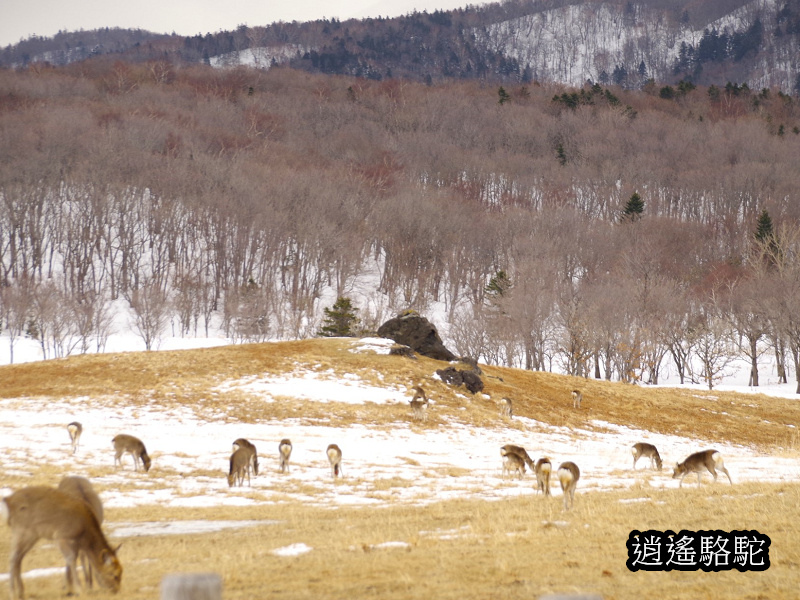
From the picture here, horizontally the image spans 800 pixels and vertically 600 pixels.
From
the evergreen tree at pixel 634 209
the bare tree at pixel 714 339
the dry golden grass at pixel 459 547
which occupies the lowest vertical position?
the dry golden grass at pixel 459 547

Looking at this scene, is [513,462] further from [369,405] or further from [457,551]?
[369,405]

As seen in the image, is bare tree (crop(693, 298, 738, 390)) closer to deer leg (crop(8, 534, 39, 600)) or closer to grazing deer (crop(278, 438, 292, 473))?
grazing deer (crop(278, 438, 292, 473))

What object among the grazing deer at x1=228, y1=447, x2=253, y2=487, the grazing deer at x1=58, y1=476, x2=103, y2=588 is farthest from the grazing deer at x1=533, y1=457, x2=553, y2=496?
the grazing deer at x1=58, y1=476, x2=103, y2=588

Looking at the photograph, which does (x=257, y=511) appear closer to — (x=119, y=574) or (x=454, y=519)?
(x=454, y=519)

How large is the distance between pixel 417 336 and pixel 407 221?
46656mm

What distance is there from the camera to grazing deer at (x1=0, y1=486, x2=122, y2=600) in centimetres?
709

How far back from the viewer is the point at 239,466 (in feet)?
53.2

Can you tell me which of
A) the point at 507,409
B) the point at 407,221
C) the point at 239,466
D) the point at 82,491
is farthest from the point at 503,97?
the point at 82,491

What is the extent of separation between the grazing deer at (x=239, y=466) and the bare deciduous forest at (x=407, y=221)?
41245 mm

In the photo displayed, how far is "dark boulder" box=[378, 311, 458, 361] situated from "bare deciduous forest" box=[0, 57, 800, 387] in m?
18.9

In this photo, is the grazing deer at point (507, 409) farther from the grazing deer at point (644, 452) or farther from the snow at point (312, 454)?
the grazing deer at point (644, 452)

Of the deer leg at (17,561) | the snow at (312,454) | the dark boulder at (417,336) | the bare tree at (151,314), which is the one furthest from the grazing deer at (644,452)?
the bare tree at (151,314)

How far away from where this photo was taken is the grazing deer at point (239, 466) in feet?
52.5

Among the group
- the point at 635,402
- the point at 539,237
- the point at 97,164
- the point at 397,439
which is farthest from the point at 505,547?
the point at 97,164
